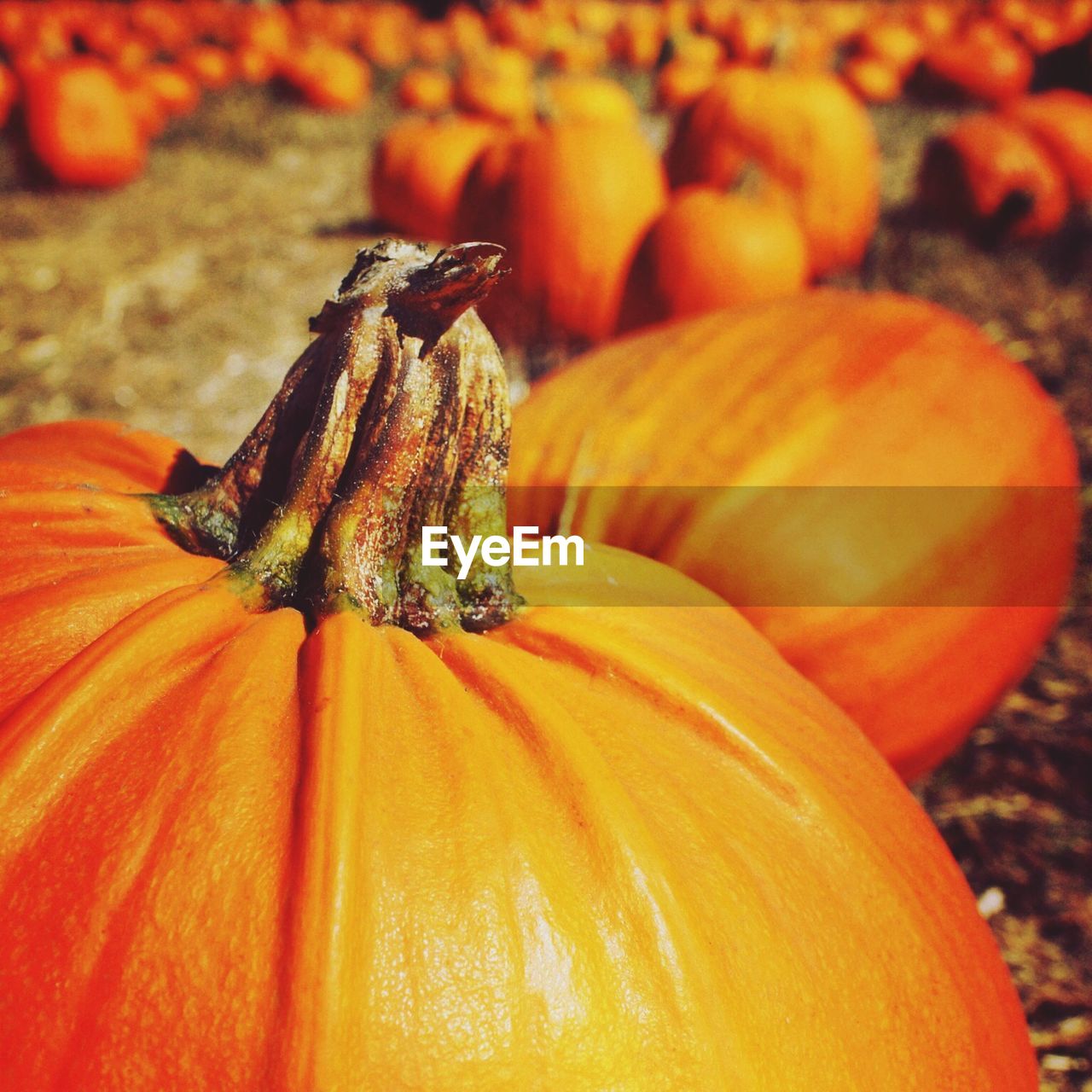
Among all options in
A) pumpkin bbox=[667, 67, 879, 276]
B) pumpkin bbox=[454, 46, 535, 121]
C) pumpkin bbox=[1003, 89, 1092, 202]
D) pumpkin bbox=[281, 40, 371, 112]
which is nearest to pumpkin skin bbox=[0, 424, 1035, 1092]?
pumpkin bbox=[667, 67, 879, 276]

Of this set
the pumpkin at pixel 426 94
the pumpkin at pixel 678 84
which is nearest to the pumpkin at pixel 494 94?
the pumpkin at pixel 426 94

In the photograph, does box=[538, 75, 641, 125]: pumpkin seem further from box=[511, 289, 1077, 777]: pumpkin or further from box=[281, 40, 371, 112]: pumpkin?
box=[511, 289, 1077, 777]: pumpkin

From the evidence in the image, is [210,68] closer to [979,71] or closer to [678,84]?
[678,84]

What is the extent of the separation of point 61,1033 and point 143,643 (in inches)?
14.2

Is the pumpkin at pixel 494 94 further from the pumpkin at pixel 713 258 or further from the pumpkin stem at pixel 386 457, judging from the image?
the pumpkin stem at pixel 386 457

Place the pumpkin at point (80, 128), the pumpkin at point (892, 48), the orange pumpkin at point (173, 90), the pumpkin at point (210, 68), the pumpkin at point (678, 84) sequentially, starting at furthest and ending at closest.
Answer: the pumpkin at point (892, 48) < the pumpkin at point (210, 68) < the orange pumpkin at point (173, 90) < the pumpkin at point (678, 84) < the pumpkin at point (80, 128)

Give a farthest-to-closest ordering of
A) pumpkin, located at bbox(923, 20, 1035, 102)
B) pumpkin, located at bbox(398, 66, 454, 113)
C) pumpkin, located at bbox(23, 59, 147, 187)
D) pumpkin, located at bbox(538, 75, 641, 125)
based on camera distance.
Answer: pumpkin, located at bbox(398, 66, 454, 113) → pumpkin, located at bbox(923, 20, 1035, 102) → pumpkin, located at bbox(23, 59, 147, 187) → pumpkin, located at bbox(538, 75, 641, 125)

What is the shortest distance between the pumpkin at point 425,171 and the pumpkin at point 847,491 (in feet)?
14.8

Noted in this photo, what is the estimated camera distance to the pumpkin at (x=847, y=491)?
1904 millimetres

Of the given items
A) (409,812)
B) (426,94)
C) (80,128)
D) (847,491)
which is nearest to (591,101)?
(426,94)

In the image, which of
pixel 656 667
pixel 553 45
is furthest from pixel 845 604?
pixel 553 45

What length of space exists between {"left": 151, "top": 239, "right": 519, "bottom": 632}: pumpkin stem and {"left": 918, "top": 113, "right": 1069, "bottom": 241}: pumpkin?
20.6ft

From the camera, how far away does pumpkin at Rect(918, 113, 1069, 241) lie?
6254mm

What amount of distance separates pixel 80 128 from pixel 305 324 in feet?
19.8
